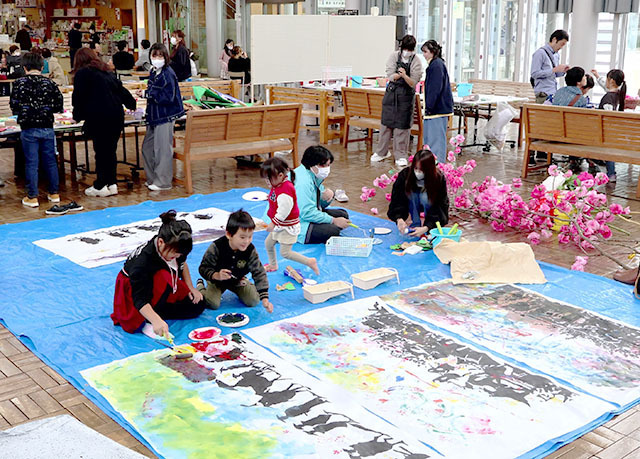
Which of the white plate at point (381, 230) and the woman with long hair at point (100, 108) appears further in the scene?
the woman with long hair at point (100, 108)

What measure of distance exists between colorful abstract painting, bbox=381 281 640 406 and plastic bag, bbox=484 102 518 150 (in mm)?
5345

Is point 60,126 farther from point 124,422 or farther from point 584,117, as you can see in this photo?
point 584,117

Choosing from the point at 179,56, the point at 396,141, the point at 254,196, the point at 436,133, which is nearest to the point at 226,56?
the point at 179,56

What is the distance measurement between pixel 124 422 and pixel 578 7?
37.0 ft

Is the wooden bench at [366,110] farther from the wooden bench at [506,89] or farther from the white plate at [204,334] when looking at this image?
the white plate at [204,334]

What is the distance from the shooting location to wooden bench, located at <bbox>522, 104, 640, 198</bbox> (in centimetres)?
745

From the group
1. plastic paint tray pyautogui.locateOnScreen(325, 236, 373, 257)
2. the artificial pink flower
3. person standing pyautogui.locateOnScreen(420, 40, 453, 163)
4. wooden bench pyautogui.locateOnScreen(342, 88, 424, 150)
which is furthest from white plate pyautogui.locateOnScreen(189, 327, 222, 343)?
wooden bench pyautogui.locateOnScreen(342, 88, 424, 150)

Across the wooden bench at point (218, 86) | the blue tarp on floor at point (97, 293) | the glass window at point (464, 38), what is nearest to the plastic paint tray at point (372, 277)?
the blue tarp on floor at point (97, 293)

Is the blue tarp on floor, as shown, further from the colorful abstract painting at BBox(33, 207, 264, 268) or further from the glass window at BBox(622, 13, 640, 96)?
the glass window at BBox(622, 13, 640, 96)

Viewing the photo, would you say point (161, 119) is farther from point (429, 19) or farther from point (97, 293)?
point (429, 19)

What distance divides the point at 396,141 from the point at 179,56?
12.4ft

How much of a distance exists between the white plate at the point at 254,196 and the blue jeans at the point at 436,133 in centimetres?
250

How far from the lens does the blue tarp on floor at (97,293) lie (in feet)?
12.8

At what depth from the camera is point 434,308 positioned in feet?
14.7
